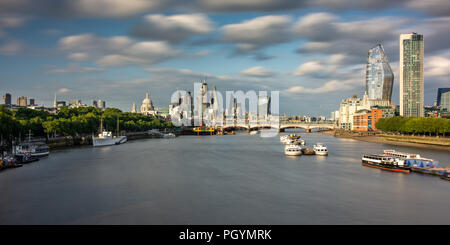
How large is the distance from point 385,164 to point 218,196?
22.0 metres

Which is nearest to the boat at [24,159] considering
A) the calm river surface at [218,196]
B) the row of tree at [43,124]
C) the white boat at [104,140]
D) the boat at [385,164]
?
the calm river surface at [218,196]

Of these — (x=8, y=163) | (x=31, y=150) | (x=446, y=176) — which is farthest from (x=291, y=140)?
(x=8, y=163)

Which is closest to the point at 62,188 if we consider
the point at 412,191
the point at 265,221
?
the point at 265,221

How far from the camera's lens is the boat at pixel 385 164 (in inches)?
1394

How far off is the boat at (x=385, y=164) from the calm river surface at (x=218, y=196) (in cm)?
120

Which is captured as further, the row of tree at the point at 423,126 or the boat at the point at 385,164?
the row of tree at the point at 423,126

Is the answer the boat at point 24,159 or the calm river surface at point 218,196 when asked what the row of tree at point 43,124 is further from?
the calm river surface at point 218,196

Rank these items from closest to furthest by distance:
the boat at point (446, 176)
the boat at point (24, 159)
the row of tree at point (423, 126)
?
the boat at point (446, 176) < the boat at point (24, 159) < the row of tree at point (423, 126)

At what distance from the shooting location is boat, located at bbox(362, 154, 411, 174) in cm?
3541

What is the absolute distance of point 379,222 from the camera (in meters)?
18.8

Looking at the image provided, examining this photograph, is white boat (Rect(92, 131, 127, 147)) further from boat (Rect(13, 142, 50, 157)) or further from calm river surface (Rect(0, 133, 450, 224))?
calm river surface (Rect(0, 133, 450, 224))

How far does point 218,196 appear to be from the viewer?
967 inches
